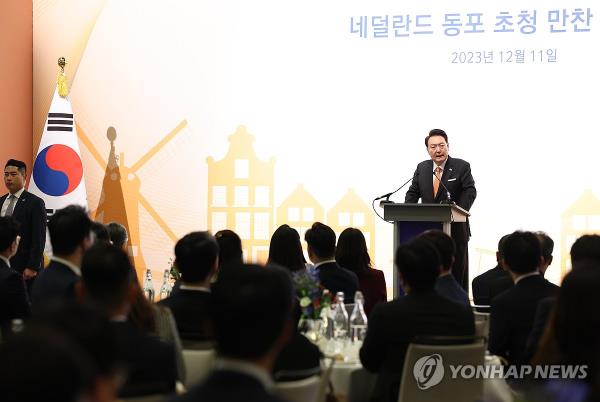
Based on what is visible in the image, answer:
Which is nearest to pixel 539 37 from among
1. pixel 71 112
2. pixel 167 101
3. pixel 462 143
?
pixel 462 143

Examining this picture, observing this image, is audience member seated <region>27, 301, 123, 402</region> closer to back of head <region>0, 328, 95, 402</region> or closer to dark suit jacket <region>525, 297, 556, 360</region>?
back of head <region>0, 328, 95, 402</region>

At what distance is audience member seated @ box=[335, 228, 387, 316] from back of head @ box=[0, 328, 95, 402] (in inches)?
153

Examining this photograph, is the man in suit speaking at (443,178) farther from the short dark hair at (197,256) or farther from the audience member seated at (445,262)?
the short dark hair at (197,256)

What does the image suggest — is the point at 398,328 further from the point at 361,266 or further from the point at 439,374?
the point at 361,266

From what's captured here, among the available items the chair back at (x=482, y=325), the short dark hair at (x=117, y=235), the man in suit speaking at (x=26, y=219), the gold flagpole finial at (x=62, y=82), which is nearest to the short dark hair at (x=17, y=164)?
the man in suit speaking at (x=26, y=219)

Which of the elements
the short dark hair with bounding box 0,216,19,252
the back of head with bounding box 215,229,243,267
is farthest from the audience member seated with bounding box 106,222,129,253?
the back of head with bounding box 215,229,243,267

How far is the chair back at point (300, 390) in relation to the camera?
7.83 ft

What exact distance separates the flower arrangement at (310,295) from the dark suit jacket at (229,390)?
206 cm

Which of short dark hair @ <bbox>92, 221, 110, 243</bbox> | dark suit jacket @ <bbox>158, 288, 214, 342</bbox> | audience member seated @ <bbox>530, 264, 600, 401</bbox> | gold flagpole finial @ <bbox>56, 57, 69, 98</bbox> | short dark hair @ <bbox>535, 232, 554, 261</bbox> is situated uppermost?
gold flagpole finial @ <bbox>56, 57, 69, 98</bbox>

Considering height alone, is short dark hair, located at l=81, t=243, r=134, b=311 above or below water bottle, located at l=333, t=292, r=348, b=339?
above

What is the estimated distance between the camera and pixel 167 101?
8.30 metres

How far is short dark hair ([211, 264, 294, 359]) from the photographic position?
1.66 meters

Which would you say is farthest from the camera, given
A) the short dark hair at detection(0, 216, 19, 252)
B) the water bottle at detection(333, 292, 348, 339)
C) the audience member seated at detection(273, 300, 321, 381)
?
the short dark hair at detection(0, 216, 19, 252)

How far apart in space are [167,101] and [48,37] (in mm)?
1484
